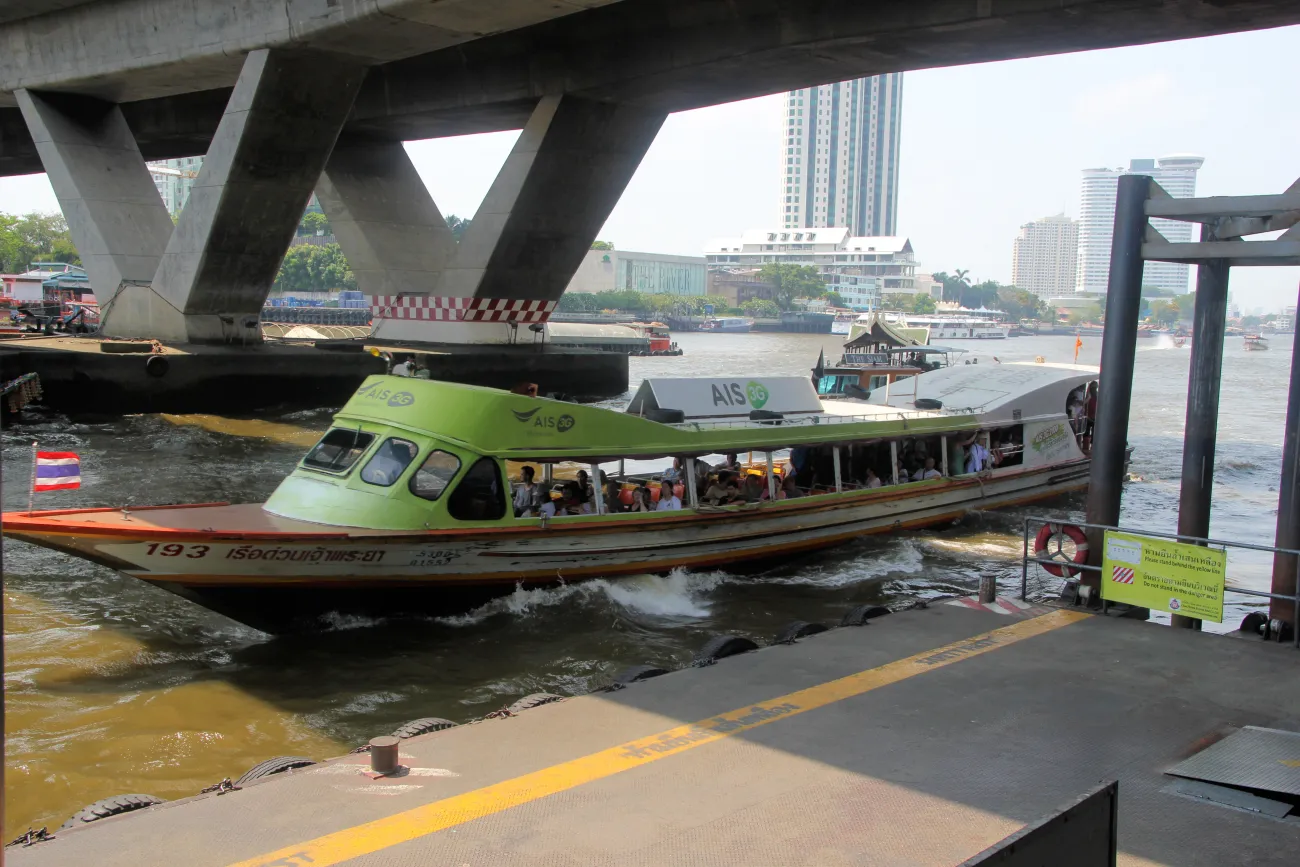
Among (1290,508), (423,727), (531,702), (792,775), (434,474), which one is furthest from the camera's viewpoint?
(434,474)

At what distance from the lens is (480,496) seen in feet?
40.2

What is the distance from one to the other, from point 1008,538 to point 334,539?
1172 centimetres

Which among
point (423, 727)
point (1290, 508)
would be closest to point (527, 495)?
point (423, 727)

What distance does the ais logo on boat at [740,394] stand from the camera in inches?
614

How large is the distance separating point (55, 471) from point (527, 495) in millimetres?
5084

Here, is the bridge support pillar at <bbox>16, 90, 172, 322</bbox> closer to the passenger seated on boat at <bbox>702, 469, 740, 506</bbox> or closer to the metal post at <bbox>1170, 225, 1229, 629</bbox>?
the passenger seated on boat at <bbox>702, 469, 740, 506</bbox>

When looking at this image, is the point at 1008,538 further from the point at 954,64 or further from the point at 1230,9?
the point at 954,64

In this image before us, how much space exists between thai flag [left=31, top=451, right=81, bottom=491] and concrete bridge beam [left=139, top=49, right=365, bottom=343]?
16.5m

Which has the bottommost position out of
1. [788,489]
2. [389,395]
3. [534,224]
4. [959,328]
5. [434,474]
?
[959,328]

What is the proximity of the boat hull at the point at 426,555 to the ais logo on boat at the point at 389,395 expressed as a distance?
71.2 inches

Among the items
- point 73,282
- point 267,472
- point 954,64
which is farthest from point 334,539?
point 73,282

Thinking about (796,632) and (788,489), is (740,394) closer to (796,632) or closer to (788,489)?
(788,489)

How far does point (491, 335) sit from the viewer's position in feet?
105

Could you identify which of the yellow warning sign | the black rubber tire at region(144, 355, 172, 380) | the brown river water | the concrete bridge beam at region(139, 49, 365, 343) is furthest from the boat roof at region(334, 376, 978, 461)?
the black rubber tire at region(144, 355, 172, 380)
